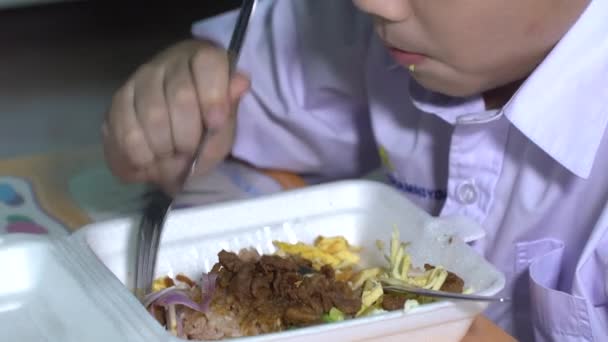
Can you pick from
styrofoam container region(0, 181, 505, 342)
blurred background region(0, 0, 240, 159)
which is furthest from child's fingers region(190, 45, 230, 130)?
blurred background region(0, 0, 240, 159)

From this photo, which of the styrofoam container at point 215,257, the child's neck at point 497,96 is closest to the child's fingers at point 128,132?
the styrofoam container at point 215,257

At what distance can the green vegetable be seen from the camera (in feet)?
Answer: 1.73

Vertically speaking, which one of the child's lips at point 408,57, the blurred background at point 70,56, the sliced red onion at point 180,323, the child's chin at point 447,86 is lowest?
the blurred background at point 70,56

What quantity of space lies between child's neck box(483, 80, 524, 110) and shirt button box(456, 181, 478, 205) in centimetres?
6

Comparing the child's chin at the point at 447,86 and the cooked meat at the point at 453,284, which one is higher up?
the child's chin at the point at 447,86

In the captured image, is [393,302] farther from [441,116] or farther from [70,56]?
[70,56]

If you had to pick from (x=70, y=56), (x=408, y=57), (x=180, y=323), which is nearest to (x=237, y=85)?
(x=408, y=57)

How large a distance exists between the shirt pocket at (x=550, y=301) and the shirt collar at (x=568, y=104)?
0.08m

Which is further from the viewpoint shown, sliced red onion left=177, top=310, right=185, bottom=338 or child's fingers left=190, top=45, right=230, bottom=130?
child's fingers left=190, top=45, right=230, bottom=130

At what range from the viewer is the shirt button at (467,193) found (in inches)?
29.5

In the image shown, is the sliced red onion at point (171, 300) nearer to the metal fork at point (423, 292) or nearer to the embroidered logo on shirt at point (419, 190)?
the metal fork at point (423, 292)

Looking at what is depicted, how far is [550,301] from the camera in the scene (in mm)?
677

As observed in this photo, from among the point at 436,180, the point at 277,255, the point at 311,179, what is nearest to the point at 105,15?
the point at 311,179

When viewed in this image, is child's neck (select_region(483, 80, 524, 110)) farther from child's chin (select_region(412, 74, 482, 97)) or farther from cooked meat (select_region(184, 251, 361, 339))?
cooked meat (select_region(184, 251, 361, 339))
